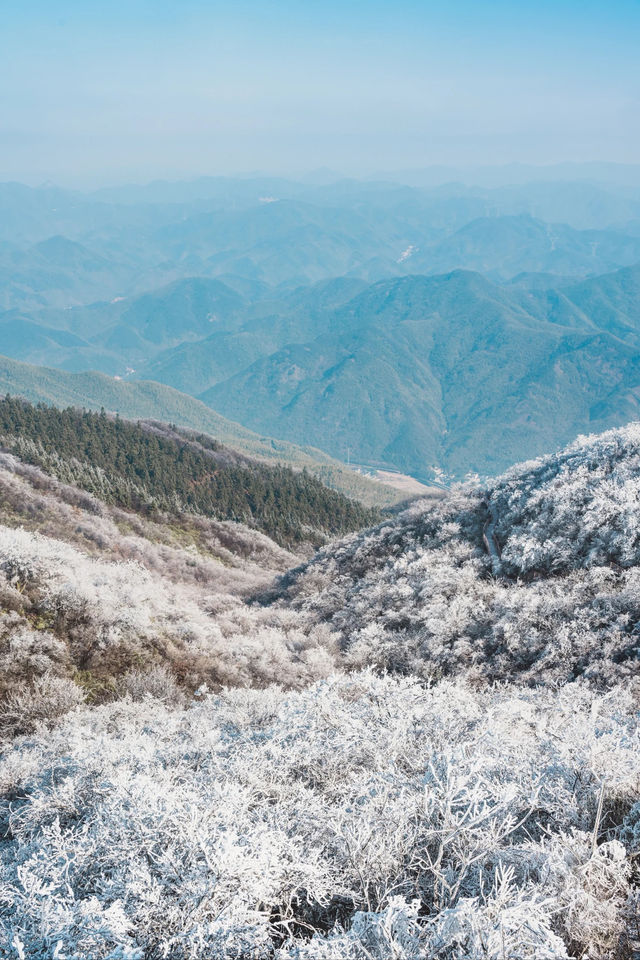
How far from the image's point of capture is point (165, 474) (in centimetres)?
7700

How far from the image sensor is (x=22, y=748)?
15703 mm

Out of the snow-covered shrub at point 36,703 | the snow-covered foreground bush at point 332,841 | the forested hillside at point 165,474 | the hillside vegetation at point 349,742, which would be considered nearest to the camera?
the snow-covered foreground bush at point 332,841

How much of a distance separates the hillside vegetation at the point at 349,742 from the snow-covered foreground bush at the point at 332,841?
59 millimetres

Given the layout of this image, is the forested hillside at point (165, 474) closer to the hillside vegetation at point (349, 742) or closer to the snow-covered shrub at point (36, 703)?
the hillside vegetation at point (349, 742)

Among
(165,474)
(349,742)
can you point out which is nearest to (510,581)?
(349,742)

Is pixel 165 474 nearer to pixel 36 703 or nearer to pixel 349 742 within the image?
pixel 36 703

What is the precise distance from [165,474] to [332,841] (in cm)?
7155

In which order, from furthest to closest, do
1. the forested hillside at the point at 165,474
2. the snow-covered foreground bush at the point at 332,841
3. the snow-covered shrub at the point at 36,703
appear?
the forested hillside at the point at 165,474, the snow-covered shrub at the point at 36,703, the snow-covered foreground bush at the point at 332,841

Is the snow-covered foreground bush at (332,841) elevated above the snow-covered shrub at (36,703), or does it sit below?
above

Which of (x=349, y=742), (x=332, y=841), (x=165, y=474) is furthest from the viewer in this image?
(x=165, y=474)

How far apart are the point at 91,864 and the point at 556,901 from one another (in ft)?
22.8

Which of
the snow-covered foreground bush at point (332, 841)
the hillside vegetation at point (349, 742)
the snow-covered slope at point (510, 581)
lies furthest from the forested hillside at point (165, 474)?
the snow-covered foreground bush at point (332, 841)

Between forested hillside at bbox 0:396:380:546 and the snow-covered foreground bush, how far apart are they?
47.6 metres

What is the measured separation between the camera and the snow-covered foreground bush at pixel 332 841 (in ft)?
22.5
